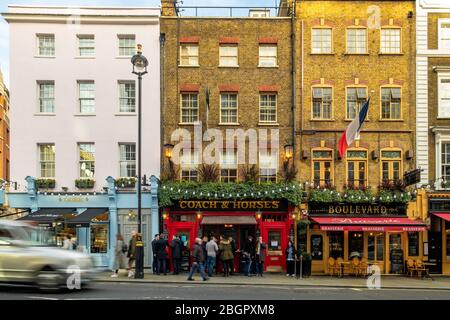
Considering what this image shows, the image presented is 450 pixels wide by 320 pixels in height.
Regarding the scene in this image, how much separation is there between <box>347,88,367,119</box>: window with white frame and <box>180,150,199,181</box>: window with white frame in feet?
26.9

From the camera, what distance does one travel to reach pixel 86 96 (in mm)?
28062

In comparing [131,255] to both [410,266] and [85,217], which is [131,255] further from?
[410,266]

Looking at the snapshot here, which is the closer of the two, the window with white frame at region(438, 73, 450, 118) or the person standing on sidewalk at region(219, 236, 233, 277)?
the person standing on sidewalk at region(219, 236, 233, 277)

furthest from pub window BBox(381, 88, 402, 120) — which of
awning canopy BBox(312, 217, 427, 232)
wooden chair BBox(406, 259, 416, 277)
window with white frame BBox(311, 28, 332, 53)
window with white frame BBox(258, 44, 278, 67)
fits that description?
wooden chair BBox(406, 259, 416, 277)

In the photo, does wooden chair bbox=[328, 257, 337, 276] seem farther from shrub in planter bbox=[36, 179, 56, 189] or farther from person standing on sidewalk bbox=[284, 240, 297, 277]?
shrub in planter bbox=[36, 179, 56, 189]

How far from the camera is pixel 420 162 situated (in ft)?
90.7

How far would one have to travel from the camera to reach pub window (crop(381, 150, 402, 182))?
27.8 m

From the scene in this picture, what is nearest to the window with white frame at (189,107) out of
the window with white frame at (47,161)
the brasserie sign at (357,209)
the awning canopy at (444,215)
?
the window with white frame at (47,161)

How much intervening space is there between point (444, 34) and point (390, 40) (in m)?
2.77
